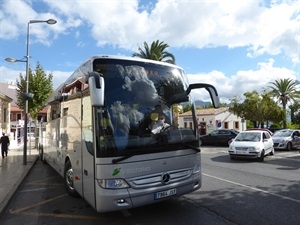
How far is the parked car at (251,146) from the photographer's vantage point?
1441cm

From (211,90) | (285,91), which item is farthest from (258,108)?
(211,90)

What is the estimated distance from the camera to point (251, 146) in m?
14.5

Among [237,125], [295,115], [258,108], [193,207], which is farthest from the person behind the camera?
[295,115]

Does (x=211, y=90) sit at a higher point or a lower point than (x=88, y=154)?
higher

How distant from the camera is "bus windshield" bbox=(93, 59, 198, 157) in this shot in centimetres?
492

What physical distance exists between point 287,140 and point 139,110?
18.7 m

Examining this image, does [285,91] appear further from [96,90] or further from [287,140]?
[96,90]

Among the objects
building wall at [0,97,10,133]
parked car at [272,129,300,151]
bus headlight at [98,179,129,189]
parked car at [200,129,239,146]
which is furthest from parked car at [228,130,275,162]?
building wall at [0,97,10,133]

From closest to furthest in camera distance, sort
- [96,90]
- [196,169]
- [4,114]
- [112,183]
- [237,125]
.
Answer: [96,90] → [112,183] → [196,169] → [4,114] → [237,125]

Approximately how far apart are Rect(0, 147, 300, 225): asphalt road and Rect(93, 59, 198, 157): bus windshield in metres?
1.37

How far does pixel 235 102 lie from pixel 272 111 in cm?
517

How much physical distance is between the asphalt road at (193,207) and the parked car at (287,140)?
12.5 meters

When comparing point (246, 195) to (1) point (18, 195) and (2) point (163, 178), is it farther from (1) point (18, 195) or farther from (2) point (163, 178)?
(1) point (18, 195)

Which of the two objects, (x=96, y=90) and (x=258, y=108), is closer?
(x=96, y=90)
